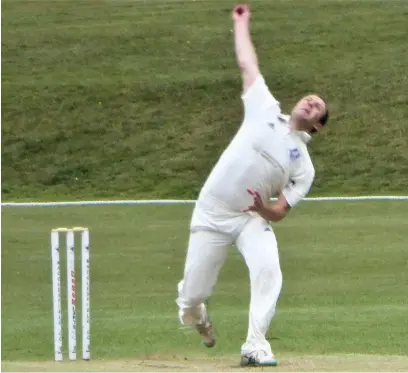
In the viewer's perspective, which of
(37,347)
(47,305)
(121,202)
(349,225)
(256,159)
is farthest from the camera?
(121,202)

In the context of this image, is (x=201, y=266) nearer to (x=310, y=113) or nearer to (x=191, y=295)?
(x=191, y=295)

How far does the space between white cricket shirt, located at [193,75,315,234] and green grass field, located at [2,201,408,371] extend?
40.8 inches

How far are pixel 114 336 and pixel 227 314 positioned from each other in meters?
1.86

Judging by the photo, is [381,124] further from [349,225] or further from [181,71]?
[349,225]

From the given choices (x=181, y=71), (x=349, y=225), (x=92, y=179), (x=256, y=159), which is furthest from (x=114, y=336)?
(x=181, y=71)

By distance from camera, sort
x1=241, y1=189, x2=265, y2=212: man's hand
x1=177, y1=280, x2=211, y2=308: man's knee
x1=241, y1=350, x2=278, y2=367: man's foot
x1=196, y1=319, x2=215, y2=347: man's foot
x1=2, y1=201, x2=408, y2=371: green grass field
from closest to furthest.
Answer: x1=241, y1=189, x2=265, y2=212: man's hand < x1=241, y1=350, x2=278, y2=367: man's foot < x1=177, y1=280, x2=211, y2=308: man's knee < x1=196, y1=319, x2=215, y2=347: man's foot < x1=2, y1=201, x2=408, y2=371: green grass field

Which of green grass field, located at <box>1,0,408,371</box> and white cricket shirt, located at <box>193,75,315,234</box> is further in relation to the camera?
green grass field, located at <box>1,0,408,371</box>

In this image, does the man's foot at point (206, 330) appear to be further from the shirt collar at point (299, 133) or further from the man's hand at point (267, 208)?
the shirt collar at point (299, 133)

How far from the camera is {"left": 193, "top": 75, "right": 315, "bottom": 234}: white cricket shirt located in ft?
24.4

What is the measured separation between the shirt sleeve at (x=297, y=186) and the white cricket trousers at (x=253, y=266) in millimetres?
220

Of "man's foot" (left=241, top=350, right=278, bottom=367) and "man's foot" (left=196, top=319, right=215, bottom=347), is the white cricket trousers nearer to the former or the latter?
"man's foot" (left=241, top=350, right=278, bottom=367)

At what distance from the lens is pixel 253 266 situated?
7.43 meters

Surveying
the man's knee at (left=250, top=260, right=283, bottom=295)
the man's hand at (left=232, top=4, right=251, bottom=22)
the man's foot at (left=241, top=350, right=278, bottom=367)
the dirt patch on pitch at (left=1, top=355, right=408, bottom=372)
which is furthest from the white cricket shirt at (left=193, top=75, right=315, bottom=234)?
the dirt patch on pitch at (left=1, top=355, right=408, bottom=372)

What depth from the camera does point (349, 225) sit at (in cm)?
1883
